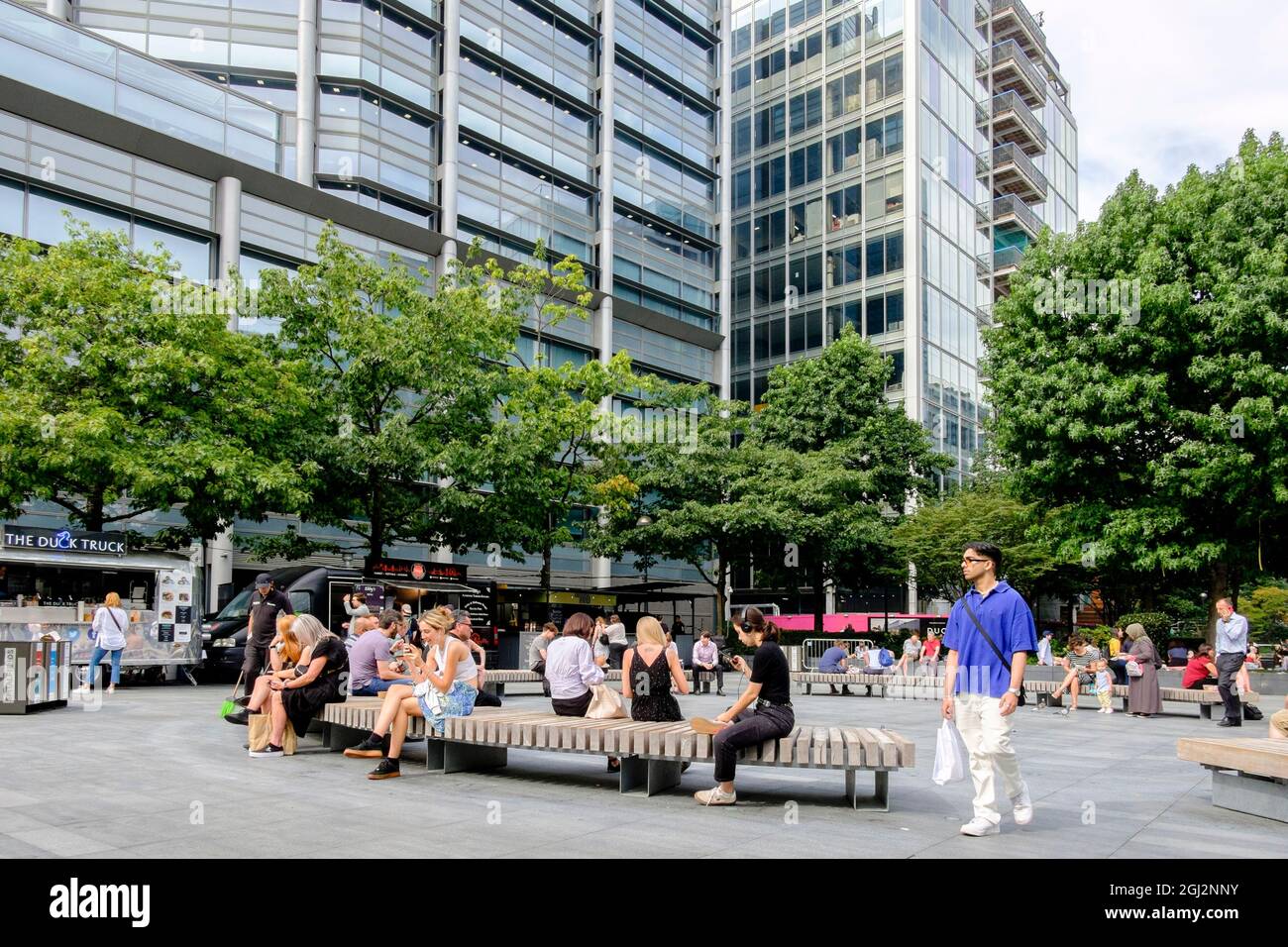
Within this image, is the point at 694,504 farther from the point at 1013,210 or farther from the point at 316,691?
the point at 1013,210

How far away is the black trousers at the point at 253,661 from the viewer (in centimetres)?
1217

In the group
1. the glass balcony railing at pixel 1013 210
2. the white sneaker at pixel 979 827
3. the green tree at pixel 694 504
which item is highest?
the glass balcony railing at pixel 1013 210

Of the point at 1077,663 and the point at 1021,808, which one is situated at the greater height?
the point at 1021,808

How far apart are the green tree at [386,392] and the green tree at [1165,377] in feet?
46.2

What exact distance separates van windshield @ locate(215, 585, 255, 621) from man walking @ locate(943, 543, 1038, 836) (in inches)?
752

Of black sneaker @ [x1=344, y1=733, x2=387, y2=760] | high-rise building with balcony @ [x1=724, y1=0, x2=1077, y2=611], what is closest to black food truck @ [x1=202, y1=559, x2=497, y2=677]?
black sneaker @ [x1=344, y1=733, x2=387, y2=760]

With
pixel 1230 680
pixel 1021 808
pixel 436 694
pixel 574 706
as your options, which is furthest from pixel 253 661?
pixel 1230 680

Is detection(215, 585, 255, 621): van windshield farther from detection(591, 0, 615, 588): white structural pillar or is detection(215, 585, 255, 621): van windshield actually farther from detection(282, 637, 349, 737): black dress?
detection(591, 0, 615, 588): white structural pillar

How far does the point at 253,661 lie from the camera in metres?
12.2

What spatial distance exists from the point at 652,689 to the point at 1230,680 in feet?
34.4

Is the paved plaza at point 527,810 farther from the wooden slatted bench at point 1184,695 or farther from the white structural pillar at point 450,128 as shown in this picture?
the white structural pillar at point 450,128

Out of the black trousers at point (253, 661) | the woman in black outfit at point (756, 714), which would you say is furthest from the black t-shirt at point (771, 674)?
the black trousers at point (253, 661)

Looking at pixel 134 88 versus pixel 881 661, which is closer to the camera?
pixel 881 661
